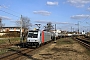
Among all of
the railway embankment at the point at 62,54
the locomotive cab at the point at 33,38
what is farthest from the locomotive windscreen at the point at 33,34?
the railway embankment at the point at 62,54

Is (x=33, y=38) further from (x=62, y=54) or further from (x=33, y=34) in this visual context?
(x=62, y=54)

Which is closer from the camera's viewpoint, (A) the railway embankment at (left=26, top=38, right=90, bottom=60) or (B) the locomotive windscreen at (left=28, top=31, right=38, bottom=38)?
(A) the railway embankment at (left=26, top=38, right=90, bottom=60)

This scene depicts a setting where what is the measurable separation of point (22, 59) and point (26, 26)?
89721 mm

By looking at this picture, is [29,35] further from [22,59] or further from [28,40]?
[22,59]

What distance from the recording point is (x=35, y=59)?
1630 cm

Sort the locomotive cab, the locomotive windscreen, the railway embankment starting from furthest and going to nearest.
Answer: the locomotive windscreen < the locomotive cab < the railway embankment

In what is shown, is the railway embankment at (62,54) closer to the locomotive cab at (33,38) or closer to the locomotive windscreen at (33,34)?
the locomotive cab at (33,38)

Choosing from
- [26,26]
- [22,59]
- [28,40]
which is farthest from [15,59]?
[26,26]

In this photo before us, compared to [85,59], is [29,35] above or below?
above

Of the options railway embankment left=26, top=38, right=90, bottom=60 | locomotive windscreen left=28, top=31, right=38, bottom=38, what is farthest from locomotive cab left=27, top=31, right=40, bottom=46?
railway embankment left=26, top=38, right=90, bottom=60

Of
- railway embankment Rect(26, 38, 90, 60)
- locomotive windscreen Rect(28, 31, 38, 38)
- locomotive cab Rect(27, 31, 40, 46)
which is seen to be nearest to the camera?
railway embankment Rect(26, 38, 90, 60)

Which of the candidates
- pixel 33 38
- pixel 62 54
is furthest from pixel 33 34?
pixel 62 54

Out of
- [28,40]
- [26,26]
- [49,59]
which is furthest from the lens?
[26,26]

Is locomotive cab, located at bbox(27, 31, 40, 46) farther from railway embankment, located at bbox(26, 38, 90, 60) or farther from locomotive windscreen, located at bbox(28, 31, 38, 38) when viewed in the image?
railway embankment, located at bbox(26, 38, 90, 60)
